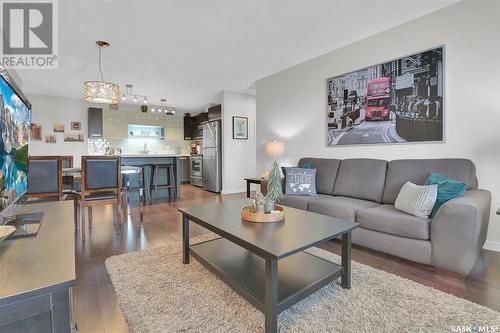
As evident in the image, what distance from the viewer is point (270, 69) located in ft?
14.4

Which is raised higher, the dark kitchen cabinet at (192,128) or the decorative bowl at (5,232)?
the dark kitchen cabinet at (192,128)

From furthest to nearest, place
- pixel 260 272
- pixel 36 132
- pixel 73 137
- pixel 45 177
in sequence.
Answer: pixel 73 137
pixel 36 132
pixel 45 177
pixel 260 272

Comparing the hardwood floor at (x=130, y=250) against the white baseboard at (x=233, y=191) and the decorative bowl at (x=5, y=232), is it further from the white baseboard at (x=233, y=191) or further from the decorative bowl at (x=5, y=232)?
the white baseboard at (x=233, y=191)

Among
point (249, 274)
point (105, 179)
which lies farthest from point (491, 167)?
point (105, 179)

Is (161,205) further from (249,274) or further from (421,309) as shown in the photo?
(421,309)

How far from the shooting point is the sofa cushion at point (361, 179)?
2.76 m

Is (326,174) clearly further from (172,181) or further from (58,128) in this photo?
(58,128)

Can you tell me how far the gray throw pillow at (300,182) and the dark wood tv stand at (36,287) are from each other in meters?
2.51

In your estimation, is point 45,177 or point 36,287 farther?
point 45,177

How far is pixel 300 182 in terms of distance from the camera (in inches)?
122

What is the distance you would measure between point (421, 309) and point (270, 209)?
109 centimetres

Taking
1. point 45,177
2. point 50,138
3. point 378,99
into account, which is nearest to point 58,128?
point 50,138

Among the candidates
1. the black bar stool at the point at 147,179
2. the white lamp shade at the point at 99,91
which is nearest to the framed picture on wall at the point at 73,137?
the black bar stool at the point at 147,179

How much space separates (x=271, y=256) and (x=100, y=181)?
268cm
